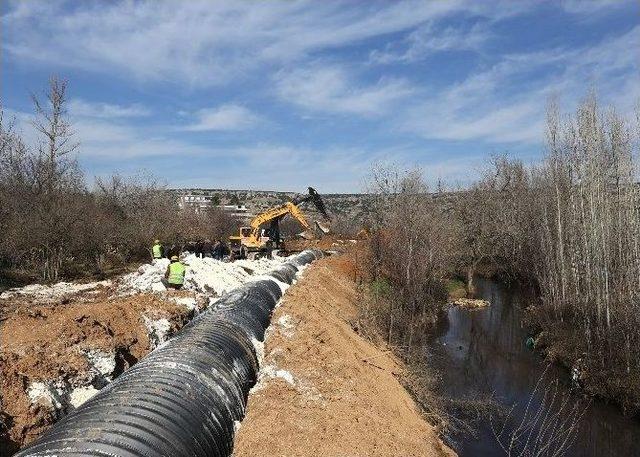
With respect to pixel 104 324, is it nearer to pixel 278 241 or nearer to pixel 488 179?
pixel 278 241

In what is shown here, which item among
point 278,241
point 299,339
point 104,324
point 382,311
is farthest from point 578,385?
point 278,241

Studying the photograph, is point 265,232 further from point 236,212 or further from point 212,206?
point 236,212

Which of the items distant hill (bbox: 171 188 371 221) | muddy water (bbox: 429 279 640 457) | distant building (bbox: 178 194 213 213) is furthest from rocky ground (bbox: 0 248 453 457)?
distant hill (bbox: 171 188 371 221)

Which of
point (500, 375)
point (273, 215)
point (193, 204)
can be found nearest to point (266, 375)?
point (500, 375)

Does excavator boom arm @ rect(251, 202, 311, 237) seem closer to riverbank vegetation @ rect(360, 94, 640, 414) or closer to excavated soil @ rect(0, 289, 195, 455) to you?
riverbank vegetation @ rect(360, 94, 640, 414)

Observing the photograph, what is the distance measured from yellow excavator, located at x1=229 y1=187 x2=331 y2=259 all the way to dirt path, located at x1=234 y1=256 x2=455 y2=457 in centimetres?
1616

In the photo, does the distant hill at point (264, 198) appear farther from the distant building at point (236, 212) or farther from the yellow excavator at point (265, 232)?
the yellow excavator at point (265, 232)

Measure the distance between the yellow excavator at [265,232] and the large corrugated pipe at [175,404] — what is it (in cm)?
2110

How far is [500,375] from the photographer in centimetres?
1834

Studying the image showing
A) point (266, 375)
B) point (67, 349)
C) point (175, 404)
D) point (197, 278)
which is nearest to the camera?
point (175, 404)

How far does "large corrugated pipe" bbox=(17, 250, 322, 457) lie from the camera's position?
4.87m

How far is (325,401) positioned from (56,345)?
493cm

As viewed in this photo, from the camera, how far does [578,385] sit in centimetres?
1609

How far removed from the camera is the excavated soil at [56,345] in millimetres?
7320
